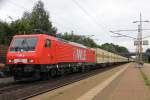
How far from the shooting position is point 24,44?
24719mm

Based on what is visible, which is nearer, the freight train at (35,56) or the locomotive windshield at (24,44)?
the freight train at (35,56)

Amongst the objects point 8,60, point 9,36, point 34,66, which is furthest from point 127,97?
point 9,36

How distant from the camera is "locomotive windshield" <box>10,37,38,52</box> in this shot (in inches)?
958

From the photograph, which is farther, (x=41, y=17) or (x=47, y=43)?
(x=41, y=17)

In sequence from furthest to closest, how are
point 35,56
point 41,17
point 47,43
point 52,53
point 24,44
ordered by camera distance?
1. point 41,17
2. point 52,53
3. point 47,43
4. point 24,44
5. point 35,56

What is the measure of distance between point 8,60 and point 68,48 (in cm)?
871

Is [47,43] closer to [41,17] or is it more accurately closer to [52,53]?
[52,53]

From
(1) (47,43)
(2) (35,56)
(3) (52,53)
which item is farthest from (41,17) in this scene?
(2) (35,56)

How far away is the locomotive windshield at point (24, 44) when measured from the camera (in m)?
24.3

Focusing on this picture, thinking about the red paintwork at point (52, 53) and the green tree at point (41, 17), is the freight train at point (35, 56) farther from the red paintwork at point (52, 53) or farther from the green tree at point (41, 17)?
the green tree at point (41, 17)

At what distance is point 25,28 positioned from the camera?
4409 cm

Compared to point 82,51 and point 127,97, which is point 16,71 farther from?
point 82,51

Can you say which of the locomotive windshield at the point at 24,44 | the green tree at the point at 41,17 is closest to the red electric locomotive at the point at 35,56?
the locomotive windshield at the point at 24,44

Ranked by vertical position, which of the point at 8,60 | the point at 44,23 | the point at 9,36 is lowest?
the point at 8,60
